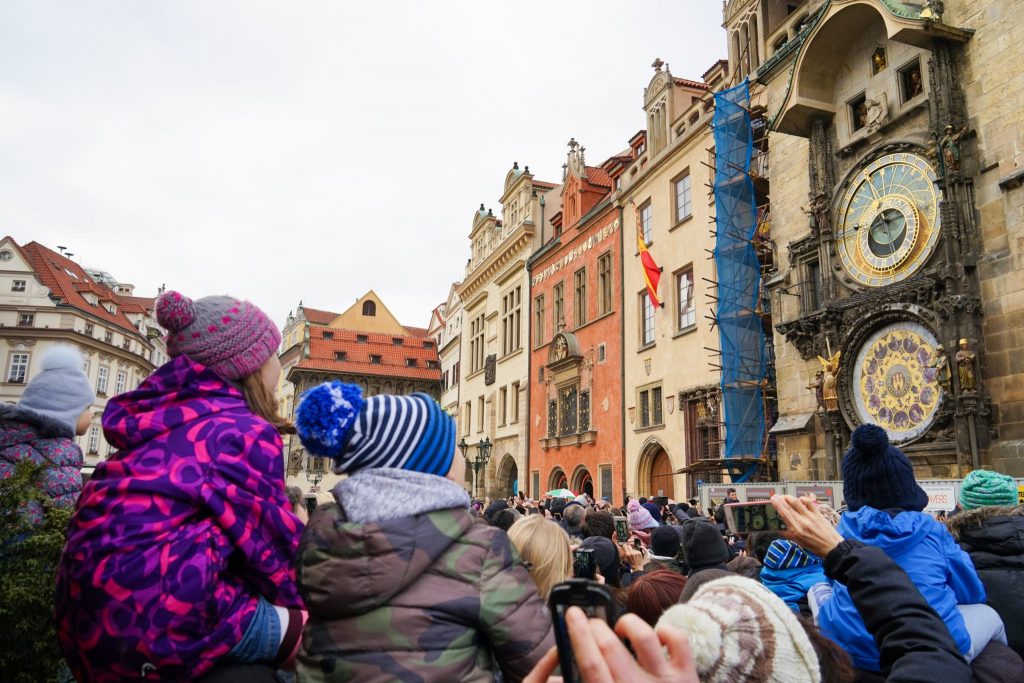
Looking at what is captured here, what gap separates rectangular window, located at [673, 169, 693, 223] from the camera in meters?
Result: 20.6

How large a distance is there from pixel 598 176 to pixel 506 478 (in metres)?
14.7

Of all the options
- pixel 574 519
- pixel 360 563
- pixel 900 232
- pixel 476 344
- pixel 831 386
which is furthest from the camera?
pixel 476 344

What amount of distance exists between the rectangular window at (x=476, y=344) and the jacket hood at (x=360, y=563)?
35.7m

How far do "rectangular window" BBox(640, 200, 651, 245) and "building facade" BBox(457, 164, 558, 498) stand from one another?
29.7 feet

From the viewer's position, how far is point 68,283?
161 feet

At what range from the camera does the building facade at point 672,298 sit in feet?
61.8

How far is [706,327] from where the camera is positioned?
61.6 feet

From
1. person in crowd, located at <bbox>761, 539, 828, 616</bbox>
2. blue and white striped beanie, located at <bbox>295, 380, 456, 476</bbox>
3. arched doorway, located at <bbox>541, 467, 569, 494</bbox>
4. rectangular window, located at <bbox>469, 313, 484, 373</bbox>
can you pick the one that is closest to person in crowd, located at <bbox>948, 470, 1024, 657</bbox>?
person in crowd, located at <bbox>761, 539, 828, 616</bbox>

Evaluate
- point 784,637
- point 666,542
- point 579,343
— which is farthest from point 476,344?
point 784,637

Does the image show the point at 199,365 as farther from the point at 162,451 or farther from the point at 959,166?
the point at 959,166

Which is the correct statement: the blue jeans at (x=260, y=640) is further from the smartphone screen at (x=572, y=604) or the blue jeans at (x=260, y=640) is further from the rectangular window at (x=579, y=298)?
the rectangular window at (x=579, y=298)

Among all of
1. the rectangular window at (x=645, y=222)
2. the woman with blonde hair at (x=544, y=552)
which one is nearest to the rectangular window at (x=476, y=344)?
the rectangular window at (x=645, y=222)

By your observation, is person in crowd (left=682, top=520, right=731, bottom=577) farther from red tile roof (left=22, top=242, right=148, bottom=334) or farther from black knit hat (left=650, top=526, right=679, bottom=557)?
red tile roof (left=22, top=242, right=148, bottom=334)

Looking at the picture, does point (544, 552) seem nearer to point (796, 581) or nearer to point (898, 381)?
point (796, 581)
